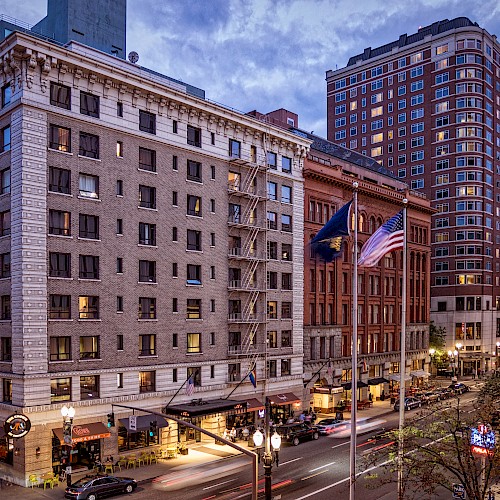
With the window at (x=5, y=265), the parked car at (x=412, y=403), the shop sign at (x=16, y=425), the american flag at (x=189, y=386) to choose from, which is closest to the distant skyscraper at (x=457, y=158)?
the parked car at (x=412, y=403)

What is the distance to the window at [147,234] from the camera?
161 ft

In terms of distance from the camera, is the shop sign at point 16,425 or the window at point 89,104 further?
the window at point 89,104

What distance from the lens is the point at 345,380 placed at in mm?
72188

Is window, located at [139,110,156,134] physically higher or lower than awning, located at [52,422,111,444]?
higher

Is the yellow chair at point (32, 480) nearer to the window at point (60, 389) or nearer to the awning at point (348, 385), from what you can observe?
the window at point (60, 389)

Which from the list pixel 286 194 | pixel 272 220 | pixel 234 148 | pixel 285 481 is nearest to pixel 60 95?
pixel 234 148

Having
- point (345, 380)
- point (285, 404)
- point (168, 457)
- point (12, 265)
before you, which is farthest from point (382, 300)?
point (12, 265)

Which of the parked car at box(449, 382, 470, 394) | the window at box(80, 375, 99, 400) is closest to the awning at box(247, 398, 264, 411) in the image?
the window at box(80, 375, 99, 400)

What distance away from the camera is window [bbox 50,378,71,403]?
41969mm

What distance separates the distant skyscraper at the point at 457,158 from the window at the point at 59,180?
78343mm

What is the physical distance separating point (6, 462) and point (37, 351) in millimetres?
8800

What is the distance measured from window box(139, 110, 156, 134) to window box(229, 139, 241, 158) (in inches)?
373

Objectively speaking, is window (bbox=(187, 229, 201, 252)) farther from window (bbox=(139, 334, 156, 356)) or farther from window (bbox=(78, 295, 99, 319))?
window (bbox=(78, 295, 99, 319))

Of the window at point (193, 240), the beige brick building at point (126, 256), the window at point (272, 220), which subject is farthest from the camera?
the window at point (272, 220)
